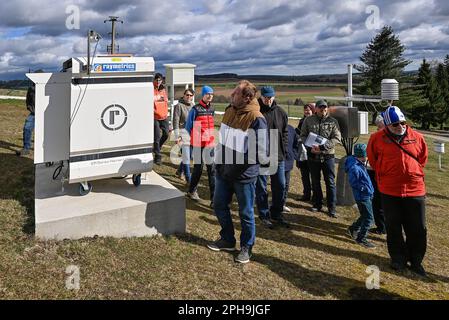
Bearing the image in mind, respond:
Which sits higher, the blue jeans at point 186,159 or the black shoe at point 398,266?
the blue jeans at point 186,159

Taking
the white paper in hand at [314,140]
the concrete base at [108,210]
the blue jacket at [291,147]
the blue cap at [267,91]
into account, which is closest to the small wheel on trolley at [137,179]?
the concrete base at [108,210]

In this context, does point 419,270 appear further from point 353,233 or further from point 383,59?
point 383,59

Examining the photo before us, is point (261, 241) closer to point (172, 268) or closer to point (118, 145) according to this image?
point (172, 268)

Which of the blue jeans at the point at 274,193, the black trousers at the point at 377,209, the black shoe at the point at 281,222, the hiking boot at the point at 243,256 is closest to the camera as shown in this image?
the hiking boot at the point at 243,256

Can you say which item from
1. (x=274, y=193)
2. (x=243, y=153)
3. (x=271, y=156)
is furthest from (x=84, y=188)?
(x=274, y=193)

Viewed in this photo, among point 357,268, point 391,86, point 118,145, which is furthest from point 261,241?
point 391,86

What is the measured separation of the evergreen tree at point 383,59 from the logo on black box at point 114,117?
51.6 meters

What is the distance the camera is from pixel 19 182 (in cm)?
606

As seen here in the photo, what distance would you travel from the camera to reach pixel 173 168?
8.34 metres

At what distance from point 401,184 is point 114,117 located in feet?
10.9

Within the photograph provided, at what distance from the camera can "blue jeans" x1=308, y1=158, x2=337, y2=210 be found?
6.48 m

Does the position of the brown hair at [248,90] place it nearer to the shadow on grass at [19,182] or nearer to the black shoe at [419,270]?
the shadow on grass at [19,182]

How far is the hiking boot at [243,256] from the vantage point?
4250 mm
